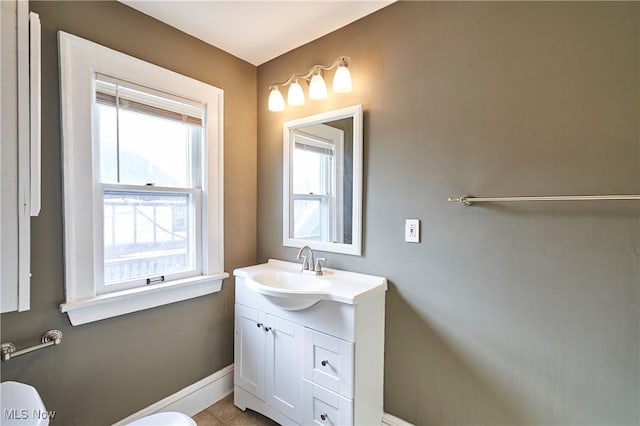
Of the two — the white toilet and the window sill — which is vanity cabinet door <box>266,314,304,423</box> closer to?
the window sill

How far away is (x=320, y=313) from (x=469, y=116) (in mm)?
1175

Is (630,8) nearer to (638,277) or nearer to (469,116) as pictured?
(469,116)

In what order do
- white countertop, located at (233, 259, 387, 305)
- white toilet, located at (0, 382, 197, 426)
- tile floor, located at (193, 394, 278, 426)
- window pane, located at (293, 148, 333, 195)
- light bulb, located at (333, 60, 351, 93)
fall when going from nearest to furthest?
white toilet, located at (0, 382, 197, 426) < white countertop, located at (233, 259, 387, 305) < light bulb, located at (333, 60, 351, 93) < tile floor, located at (193, 394, 278, 426) < window pane, located at (293, 148, 333, 195)

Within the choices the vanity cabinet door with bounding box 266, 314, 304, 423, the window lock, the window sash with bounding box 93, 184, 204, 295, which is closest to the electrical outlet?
the vanity cabinet door with bounding box 266, 314, 304, 423

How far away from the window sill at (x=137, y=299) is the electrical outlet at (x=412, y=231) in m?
1.22

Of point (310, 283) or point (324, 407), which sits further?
point (310, 283)

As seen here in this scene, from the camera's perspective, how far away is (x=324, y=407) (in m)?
1.46

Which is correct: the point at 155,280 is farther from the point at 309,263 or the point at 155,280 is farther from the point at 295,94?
the point at 295,94

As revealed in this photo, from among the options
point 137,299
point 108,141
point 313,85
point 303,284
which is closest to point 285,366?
point 303,284

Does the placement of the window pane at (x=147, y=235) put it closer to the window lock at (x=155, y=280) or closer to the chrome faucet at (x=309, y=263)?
the window lock at (x=155, y=280)

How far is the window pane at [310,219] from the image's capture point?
1.90m

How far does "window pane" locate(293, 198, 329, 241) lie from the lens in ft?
6.24

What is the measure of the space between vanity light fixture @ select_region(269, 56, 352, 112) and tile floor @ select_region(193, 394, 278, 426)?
195 centimetres

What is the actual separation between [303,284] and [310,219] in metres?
0.44
